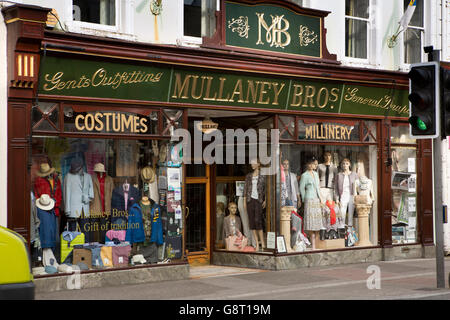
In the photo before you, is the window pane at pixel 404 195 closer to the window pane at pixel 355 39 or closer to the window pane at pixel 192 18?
the window pane at pixel 355 39

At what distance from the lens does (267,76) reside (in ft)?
47.1

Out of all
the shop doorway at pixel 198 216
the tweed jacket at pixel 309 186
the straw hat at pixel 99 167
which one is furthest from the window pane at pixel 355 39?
the straw hat at pixel 99 167

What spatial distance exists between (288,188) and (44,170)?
5579mm

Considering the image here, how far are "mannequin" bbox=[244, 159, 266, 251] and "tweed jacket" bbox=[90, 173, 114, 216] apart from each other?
11.9 ft

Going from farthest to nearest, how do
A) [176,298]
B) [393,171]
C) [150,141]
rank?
[393,171]
[150,141]
[176,298]

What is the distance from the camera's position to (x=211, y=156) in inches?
624

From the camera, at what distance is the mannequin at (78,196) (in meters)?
12.3

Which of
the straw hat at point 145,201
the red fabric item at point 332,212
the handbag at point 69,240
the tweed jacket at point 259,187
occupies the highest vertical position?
the tweed jacket at point 259,187

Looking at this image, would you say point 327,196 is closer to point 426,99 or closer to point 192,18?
point 426,99

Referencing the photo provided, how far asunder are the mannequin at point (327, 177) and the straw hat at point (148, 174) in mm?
4345

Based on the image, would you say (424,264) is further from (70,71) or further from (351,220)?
(70,71)

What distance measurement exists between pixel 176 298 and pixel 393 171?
309 inches
